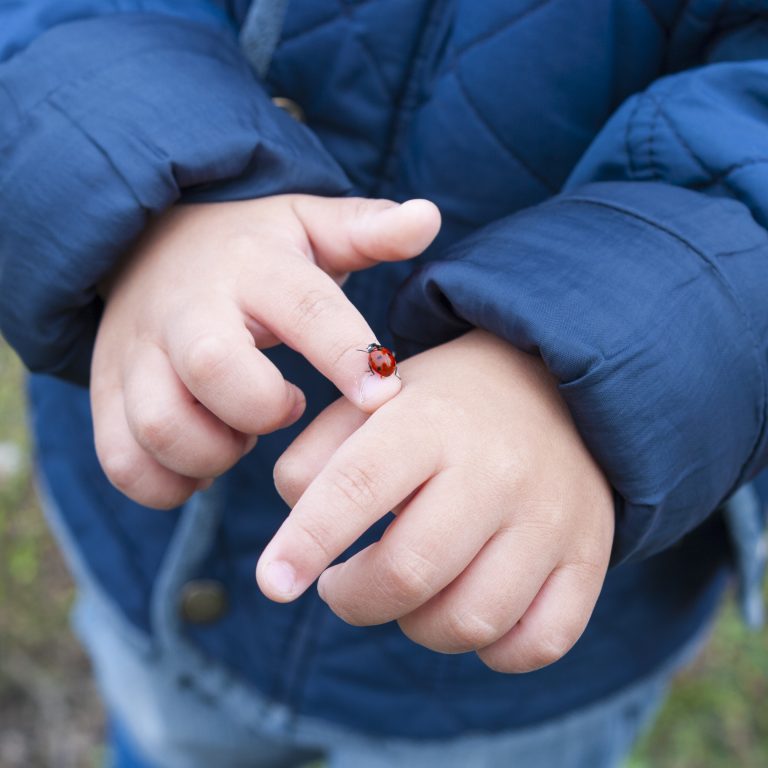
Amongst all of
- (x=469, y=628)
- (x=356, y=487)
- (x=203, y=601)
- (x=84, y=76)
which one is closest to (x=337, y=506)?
(x=356, y=487)

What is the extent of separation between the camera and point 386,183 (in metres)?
0.90

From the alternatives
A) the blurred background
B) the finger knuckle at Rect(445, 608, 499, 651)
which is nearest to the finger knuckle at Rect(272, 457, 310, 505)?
the finger knuckle at Rect(445, 608, 499, 651)

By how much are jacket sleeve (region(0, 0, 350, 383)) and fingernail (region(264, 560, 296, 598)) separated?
311 millimetres

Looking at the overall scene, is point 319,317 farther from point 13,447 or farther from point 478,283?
point 13,447

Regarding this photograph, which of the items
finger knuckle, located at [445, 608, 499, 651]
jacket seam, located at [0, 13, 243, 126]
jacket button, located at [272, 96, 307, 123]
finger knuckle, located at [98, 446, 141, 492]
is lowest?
finger knuckle, located at [445, 608, 499, 651]

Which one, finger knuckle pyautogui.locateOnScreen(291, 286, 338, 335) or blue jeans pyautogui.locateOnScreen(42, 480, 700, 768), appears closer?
finger knuckle pyautogui.locateOnScreen(291, 286, 338, 335)

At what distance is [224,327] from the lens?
637 millimetres

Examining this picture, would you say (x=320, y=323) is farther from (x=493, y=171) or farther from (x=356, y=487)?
(x=493, y=171)

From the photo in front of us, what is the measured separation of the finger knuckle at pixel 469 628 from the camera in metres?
0.60

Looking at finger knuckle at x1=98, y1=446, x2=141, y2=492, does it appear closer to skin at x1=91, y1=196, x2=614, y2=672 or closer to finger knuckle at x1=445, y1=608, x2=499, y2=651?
skin at x1=91, y1=196, x2=614, y2=672

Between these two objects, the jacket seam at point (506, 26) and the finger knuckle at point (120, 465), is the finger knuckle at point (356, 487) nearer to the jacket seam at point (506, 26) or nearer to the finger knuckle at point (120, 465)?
the finger knuckle at point (120, 465)

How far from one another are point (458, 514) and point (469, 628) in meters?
0.08

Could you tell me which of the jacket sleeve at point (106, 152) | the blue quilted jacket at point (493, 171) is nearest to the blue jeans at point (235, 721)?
the blue quilted jacket at point (493, 171)

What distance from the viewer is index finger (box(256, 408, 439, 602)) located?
22.4 inches
